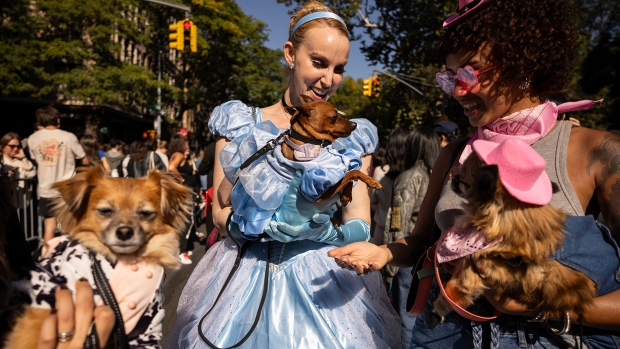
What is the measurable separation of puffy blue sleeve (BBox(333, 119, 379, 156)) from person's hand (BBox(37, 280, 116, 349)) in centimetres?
146

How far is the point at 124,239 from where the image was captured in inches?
80.0

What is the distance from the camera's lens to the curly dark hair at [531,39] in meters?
1.91

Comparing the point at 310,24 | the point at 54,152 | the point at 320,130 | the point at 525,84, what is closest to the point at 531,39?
the point at 525,84

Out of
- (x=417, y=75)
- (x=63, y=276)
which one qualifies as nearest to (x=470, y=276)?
(x=63, y=276)

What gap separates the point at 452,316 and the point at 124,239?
1.47 meters

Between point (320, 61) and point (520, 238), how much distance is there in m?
1.53

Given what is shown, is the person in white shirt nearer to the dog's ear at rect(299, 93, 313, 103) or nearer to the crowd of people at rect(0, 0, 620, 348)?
the crowd of people at rect(0, 0, 620, 348)

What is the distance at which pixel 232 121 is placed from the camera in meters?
2.71

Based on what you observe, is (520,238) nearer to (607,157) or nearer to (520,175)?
(520,175)

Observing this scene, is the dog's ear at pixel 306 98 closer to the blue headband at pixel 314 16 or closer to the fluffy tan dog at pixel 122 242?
the blue headband at pixel 314 16

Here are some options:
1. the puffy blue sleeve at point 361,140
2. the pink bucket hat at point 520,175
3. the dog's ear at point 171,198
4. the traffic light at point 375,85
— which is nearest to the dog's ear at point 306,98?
the puffy blue sleeve at point 361,140

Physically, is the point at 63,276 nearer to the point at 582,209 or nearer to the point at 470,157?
the point at 470,157

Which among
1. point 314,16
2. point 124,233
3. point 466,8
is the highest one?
point 314,16

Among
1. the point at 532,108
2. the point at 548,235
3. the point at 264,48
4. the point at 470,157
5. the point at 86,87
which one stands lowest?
the point at 548,235
